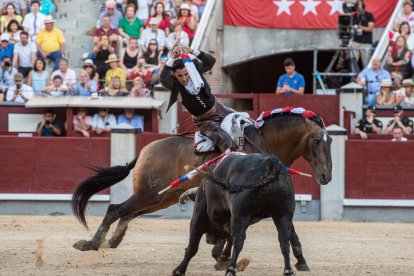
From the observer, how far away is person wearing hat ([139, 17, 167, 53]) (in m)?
17.7

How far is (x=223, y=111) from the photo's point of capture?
9.98m

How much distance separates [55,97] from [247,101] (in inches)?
123

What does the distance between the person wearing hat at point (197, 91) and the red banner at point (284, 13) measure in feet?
31.7

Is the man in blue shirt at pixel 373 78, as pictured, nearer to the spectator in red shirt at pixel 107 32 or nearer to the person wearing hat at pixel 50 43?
the spectator in red shirt at pixel 107 32

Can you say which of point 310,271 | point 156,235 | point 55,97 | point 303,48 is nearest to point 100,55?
point 55,97

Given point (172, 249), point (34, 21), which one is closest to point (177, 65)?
point (172, 249)

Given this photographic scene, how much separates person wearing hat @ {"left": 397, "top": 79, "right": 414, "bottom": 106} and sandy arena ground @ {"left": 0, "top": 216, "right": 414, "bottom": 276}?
7.27ft

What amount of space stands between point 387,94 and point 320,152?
6804 millimetres

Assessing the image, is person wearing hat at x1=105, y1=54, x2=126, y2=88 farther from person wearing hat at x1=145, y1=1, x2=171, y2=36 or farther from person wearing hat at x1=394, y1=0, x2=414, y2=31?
person wearing hat at x1=394, y1=0, x2=414, y2=31

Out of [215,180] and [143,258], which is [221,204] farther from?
[143,258]

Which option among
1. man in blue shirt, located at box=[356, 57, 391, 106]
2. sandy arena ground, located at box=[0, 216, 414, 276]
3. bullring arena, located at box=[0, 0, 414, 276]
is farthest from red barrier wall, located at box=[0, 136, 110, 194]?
man in blue shirt, located at box=[356, 57, 391, 106]

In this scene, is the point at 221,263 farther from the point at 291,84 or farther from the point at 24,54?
the point at 24,54

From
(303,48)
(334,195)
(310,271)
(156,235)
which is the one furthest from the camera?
(303,48)

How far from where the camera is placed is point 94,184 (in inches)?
421
